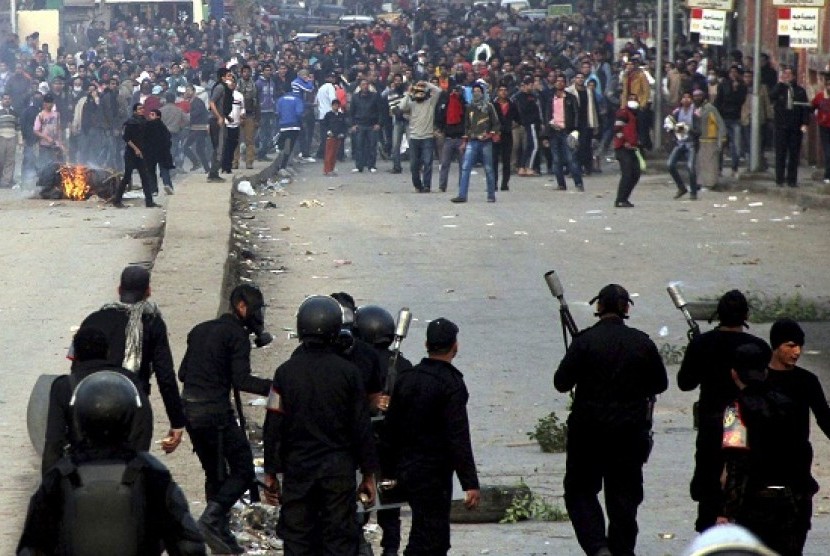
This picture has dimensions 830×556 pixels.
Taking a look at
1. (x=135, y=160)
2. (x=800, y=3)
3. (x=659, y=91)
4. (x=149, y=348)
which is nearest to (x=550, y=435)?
(x=149, y=348)

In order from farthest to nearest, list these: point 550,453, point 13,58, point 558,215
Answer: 1. point 13,58
2. point 558,215
3. point 550,453

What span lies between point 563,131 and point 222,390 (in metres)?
19.2

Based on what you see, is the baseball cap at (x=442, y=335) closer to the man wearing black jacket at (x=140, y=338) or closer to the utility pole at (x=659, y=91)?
the man wearing black jacket at (x=140, y=338)

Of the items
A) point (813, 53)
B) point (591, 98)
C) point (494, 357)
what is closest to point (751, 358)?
point (494, 357)

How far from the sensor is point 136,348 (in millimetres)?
8328

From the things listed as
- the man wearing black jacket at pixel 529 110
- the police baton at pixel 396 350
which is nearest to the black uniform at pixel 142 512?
the police baton at pixel 396 350

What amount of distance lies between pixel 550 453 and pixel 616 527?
10.2 feet

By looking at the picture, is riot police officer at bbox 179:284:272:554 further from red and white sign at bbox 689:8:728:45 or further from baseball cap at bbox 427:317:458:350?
red and white sign at bbox 689:8:728:45

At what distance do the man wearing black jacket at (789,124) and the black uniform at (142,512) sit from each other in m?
21.5

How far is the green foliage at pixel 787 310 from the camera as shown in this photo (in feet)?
50.6

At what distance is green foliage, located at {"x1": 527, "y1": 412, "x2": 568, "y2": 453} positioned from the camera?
1138 centimetres

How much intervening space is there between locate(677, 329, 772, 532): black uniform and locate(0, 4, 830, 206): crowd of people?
16345mm

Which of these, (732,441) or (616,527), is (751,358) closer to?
(732,441)

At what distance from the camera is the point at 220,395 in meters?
8.65
